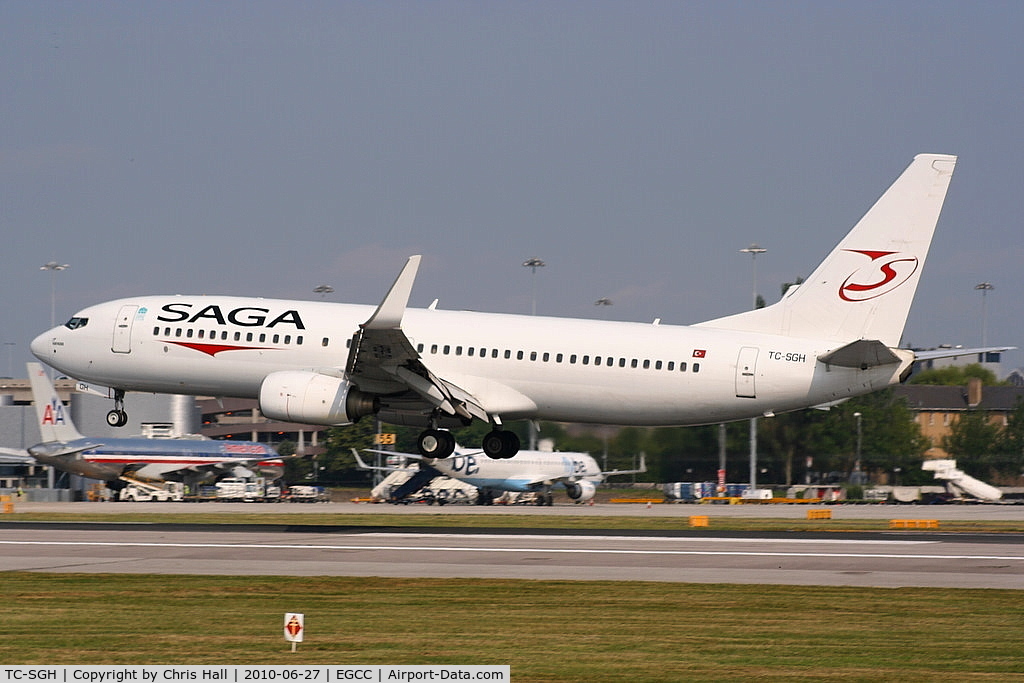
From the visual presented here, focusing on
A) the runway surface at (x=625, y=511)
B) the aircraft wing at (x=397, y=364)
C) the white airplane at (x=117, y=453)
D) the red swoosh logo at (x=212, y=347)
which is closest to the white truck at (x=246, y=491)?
the white airplane at (x=117, y=453)

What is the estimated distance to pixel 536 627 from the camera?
2461cm

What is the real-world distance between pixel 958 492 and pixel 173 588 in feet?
267

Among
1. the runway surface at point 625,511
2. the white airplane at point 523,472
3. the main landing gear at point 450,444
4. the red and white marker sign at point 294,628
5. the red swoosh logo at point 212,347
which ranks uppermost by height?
the red swoosh logo at point 212,347

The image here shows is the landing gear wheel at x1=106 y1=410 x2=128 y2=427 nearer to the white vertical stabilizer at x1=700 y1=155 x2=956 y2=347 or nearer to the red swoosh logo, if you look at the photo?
the red swoosh logo

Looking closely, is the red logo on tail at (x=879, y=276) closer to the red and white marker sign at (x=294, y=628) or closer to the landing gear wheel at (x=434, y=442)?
the landing gear wheel at (x=434, y=442)

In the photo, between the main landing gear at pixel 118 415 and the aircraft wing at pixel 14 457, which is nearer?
the main landing gear at pixel 118 415

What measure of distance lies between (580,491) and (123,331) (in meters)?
44.4

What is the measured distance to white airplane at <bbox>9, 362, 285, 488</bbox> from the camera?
9212 cm

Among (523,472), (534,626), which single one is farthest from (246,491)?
(534,626)

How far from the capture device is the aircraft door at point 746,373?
42.8 m

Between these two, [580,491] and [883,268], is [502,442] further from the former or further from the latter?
[580,491]

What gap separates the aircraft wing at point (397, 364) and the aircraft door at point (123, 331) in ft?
31.8

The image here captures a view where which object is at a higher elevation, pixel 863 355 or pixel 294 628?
pixel 863 355

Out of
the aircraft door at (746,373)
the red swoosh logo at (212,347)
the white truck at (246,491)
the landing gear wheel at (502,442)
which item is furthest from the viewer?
the white truck at (246,491)
